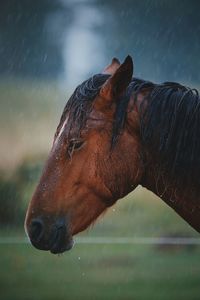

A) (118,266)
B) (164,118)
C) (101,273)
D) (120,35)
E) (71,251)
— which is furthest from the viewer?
(120,35)

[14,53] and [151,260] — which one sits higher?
[14,53]

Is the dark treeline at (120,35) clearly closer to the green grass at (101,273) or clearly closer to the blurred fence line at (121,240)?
the blurred fence line at (121,240)

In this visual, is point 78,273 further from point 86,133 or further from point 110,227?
point 86,133

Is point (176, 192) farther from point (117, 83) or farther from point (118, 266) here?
point (118, 266)

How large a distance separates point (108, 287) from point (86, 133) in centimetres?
489

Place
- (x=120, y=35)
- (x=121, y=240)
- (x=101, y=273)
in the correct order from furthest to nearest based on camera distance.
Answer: (x=120, y=35) < (x=121, y=240) < (x=101, y=273)

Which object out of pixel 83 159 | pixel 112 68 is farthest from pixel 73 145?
pixel 112 68

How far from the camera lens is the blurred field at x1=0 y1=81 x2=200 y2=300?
5848 millimetres

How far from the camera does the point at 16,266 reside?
6.88 metres

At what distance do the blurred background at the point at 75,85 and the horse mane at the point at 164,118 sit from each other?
5.10m

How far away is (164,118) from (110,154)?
154 mm

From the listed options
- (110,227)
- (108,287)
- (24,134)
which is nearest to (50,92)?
(24,134)

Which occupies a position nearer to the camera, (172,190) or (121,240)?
(172,190)

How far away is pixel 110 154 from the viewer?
1.62 metres
